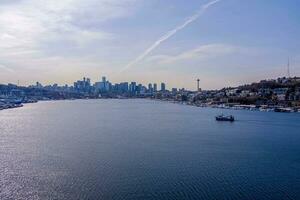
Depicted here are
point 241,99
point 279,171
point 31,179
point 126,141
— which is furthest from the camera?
point 241,99

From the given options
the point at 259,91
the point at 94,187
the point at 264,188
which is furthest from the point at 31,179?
the point at 259,91

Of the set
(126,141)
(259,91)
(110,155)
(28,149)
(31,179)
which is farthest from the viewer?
(259,91)

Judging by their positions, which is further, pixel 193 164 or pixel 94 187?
pixel 193 164

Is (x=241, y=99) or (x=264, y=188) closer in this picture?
(x=264, y=188)

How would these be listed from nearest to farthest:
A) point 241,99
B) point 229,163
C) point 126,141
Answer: point 229,163 < point 126,141 < point 241,99

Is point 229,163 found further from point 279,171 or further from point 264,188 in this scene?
point 264,188

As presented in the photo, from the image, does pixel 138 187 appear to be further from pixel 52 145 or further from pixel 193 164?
pixel 52 145

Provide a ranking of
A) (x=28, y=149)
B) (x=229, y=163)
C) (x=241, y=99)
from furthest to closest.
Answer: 1. (x=241, y=99)
2. (x=28, y=149)
3. (x=229, y=163)

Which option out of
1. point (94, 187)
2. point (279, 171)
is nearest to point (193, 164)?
point (279, 171)
